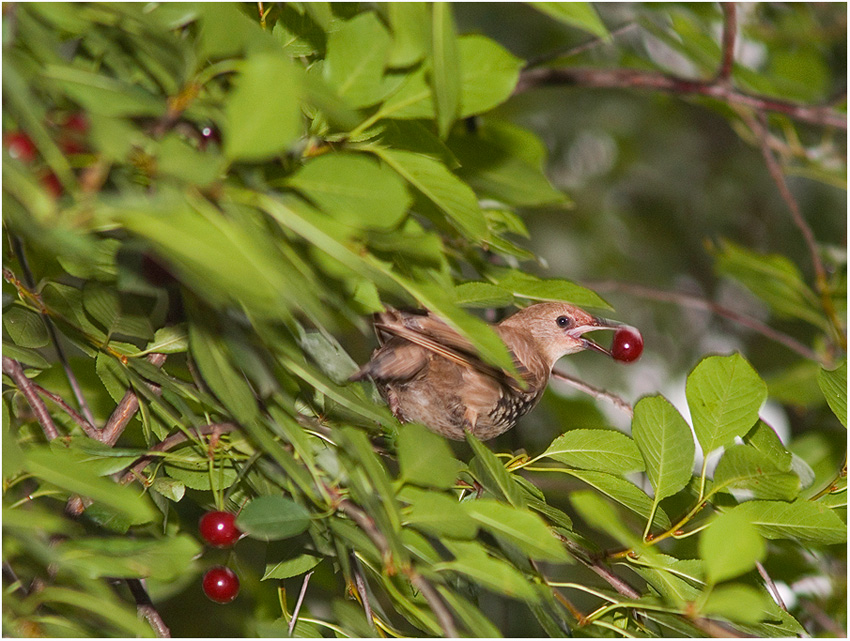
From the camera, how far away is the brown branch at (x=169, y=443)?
176 centimetres

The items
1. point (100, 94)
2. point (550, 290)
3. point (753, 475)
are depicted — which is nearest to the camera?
point (100, 94)

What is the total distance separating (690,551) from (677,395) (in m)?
4.75

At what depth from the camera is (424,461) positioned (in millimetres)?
1466

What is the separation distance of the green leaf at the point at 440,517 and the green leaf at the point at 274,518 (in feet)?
0.63

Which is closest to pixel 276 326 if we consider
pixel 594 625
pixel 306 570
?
pixel 306 570

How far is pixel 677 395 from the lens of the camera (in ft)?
23.3

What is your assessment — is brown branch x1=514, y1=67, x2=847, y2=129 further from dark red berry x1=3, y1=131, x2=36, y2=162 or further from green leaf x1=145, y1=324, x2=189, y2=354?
dark red berry x1=3, y1=131, x2=36, y2=162

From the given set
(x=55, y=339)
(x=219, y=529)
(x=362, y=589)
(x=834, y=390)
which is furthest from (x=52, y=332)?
(x=834, y=390)

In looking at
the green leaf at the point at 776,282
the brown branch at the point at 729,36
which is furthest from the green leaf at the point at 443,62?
the green leaf at the point at 776,282

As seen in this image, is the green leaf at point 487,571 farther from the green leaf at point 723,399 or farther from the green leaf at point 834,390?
the green leaf at point 834,390

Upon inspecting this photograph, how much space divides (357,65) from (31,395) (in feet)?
3.18

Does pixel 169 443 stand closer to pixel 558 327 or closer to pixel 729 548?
pixel 729 548

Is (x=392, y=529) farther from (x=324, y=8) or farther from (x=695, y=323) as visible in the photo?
(x=695, y=323)

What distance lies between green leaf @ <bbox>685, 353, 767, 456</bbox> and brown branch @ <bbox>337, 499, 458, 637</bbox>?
2.23 ft
